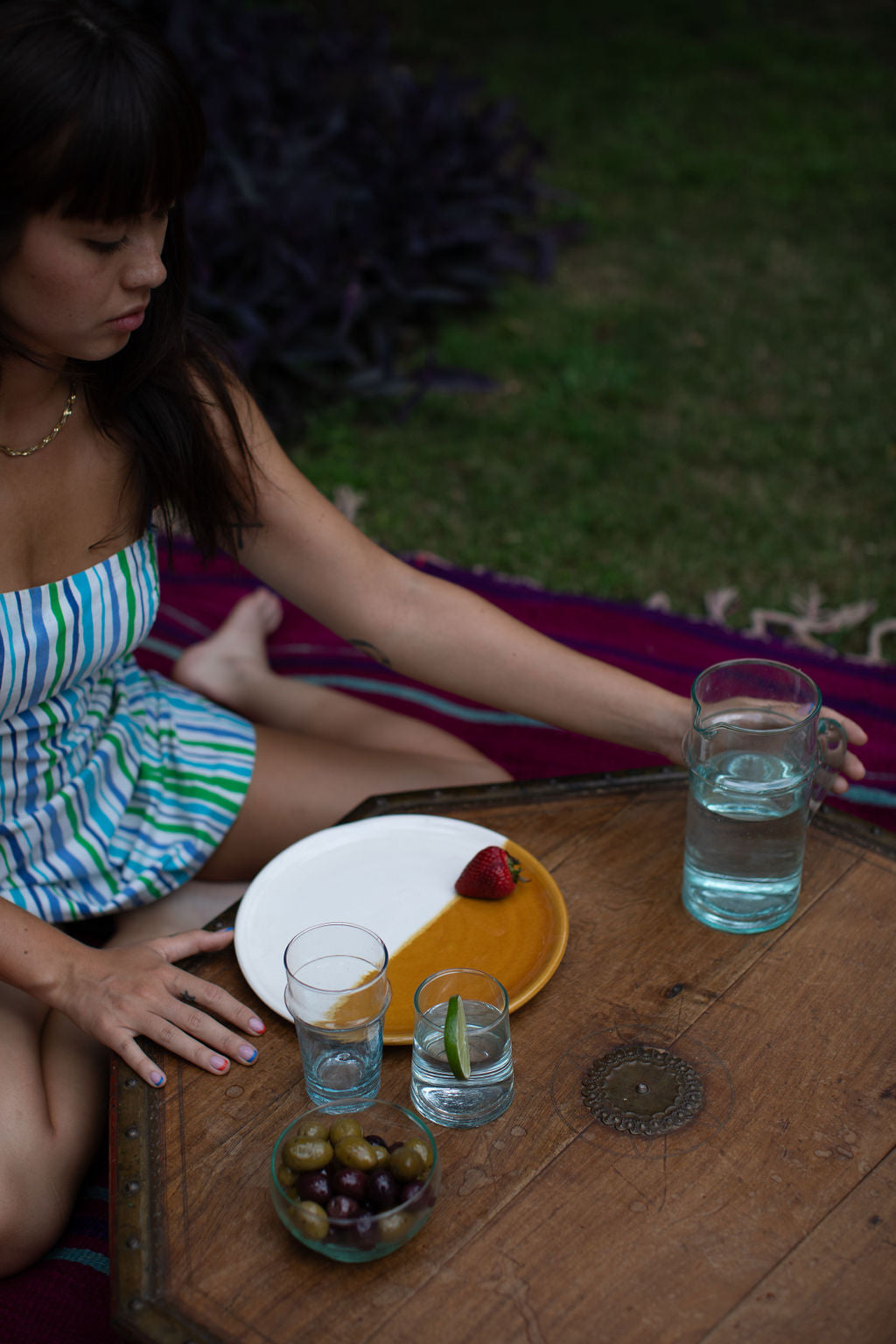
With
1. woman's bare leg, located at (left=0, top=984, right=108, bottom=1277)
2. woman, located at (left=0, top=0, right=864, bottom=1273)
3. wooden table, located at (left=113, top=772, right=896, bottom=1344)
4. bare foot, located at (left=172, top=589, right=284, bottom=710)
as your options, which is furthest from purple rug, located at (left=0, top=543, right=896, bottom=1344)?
woman's bare leg, located at (left=0, top=984, right=108, bottom=1277)

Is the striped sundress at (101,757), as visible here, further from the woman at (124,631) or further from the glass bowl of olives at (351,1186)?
the glass bowl of olives at (351,1186)

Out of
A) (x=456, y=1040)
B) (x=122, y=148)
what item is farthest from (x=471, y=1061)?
(x=122, y=148)

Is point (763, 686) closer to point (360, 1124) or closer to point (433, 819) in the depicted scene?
point (433, 819)

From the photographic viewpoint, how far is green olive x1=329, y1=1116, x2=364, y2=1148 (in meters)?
1.32

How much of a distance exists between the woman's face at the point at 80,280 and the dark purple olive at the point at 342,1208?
1118mm

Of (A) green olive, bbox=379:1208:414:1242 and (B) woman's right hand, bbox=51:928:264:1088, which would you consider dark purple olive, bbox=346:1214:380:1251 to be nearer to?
(A) green olive, bbox=379:1208:414:1242

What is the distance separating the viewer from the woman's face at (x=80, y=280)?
156 centimetres

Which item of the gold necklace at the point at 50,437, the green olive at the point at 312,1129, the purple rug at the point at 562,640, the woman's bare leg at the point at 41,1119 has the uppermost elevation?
the gold necklace at the point at 50,437

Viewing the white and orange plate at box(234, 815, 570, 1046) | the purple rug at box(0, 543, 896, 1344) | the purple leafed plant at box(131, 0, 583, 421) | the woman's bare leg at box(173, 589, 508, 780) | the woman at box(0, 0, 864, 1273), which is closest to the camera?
the woman at box(0, 0, 864, 1273)

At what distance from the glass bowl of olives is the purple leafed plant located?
3.53m

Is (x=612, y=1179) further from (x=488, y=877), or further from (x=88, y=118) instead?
(x=88, y=118)

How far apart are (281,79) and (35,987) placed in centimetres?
502

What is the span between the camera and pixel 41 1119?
180 cm

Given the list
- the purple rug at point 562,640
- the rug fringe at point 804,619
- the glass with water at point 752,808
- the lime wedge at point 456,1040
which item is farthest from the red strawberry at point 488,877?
the rug fringe at point 804,619
